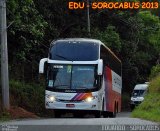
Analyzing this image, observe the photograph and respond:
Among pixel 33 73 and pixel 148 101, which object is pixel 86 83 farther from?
pixel 33 73

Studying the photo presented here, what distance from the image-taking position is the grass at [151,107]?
21505 millimetres

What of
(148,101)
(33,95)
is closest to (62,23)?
(33,95)

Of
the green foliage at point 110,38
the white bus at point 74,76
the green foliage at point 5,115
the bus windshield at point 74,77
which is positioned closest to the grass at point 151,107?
the white bus at point 74,76

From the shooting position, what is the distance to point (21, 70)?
111ft

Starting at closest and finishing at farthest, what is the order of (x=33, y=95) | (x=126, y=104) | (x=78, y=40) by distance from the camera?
A: (x=78, y=40)
(x=33, y=95)
(x=126, y=104)

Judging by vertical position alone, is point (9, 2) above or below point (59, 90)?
above

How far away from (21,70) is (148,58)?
Answer: 98.7 ft

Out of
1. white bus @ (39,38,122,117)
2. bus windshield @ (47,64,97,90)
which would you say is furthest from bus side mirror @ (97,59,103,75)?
bus windshield @ (47,64,97,90)

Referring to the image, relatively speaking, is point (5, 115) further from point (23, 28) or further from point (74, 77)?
point (23, 28)

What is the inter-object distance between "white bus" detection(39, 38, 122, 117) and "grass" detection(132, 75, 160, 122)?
2381mm

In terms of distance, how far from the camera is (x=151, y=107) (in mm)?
24453

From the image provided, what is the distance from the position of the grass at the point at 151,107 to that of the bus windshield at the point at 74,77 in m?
2.79

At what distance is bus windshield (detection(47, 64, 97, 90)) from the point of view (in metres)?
26.5

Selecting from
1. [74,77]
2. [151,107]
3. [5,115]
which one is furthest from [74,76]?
[151,107]
